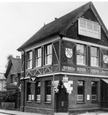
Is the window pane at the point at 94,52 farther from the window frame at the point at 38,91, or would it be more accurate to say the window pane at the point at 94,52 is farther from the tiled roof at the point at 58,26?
the window frame at the point at 38,91

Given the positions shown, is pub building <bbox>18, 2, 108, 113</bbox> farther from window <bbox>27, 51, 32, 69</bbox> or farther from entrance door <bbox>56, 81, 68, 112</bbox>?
window <bbox>27, 51, 32, 69</bbox>

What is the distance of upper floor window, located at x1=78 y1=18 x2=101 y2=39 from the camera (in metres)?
22.4

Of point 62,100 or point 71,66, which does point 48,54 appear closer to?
point 71,66

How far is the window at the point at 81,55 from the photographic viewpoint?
22297 millimetres

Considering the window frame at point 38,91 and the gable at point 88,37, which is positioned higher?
the gable at point 88,37

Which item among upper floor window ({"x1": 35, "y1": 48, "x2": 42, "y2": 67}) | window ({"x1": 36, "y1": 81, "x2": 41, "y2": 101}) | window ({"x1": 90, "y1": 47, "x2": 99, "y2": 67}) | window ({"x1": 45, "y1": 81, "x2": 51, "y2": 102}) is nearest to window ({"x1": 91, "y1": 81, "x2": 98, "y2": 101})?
window ({"x1": 90, "y1": 47, "x2": 99, "y2": 67})

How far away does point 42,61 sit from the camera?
76.8 ft

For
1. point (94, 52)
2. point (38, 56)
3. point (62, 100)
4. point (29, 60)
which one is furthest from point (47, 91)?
point (94, 52)

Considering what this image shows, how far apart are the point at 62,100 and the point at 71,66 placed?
3.10m

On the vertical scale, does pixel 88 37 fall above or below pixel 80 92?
above

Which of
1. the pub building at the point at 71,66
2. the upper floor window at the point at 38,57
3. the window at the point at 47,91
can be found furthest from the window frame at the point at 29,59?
the window at the point at 47,91

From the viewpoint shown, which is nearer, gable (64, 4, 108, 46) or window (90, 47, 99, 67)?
gable (64, 4, 108, 46)

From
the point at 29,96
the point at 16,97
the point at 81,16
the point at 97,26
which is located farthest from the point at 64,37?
the point at 16,97

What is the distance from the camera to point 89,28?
2300 cm
